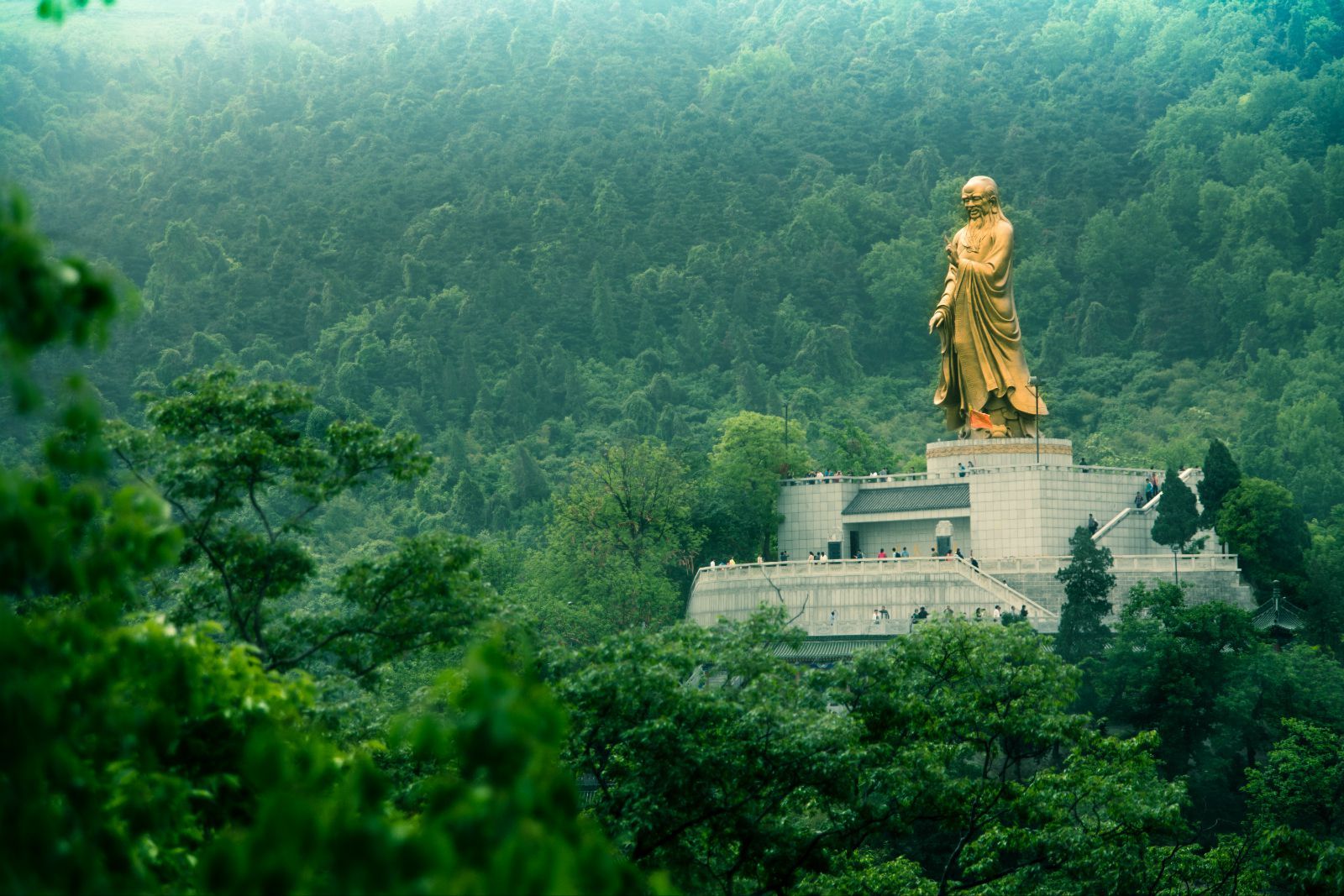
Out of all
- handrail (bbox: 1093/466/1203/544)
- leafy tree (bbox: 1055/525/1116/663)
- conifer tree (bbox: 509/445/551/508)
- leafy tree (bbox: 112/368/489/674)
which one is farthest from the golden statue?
leafy tree (bbox: 112/368/489/674)

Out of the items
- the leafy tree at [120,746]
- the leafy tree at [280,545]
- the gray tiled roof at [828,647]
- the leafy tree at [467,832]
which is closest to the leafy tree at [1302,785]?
the gray tiled roof at [828,647]

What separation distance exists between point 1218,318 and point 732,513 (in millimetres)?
41238

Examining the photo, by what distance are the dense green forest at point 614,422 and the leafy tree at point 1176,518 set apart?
322mm

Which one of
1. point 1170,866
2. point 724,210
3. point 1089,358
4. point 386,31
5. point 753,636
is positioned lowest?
point 1170,866

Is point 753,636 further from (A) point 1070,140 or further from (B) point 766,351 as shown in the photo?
(A) point 1070,140

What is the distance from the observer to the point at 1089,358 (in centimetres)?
8325

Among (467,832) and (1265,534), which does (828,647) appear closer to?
(1265,534)

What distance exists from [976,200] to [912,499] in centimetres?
717

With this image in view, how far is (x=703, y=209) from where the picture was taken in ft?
330

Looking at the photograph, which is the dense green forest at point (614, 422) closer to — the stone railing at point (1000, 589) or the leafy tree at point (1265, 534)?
the leafy tree at point (1265, 534)

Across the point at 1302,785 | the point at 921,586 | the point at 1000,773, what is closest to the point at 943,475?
the point at 921,586

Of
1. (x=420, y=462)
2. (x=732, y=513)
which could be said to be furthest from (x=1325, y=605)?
(x=420, y=462)

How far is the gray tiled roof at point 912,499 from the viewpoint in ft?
160

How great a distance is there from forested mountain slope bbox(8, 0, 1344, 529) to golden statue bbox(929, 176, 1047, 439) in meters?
7.53
